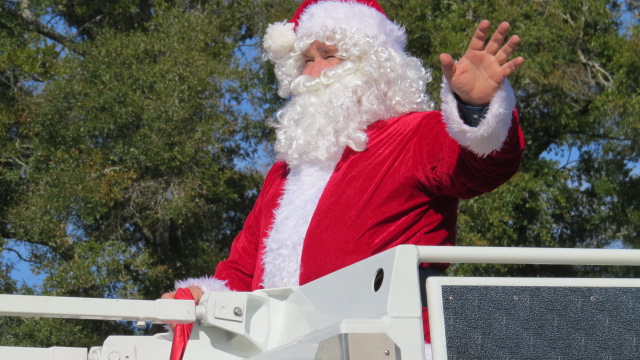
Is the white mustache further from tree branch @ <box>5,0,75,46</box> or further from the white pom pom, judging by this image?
tree branch @ <box>5,0,75,46</box>

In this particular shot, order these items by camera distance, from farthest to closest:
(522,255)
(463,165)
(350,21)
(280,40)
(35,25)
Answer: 1. (35,25)
2. (280,40)
3. (350,21)
4. (463,165)
5. (522,255)

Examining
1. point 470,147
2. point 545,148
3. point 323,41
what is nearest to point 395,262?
point 470,147

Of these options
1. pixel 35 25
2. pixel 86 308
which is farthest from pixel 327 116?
pixel 35 25

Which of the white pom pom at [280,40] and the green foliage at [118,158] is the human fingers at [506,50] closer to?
the white pom pom at [280,40]

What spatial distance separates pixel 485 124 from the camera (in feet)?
7.68

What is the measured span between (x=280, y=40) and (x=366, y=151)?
0.92 metres

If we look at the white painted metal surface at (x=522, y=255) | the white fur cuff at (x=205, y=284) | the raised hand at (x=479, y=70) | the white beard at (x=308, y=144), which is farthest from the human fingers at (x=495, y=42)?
the white fur cuff at (x=205, y=284)

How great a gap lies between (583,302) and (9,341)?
8.08 meters

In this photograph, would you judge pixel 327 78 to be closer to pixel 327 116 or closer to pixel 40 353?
pixel 327 116

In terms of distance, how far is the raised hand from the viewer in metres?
2.29

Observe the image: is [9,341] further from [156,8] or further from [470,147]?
[470,147]

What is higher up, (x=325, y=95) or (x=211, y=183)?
(x=211, y=183)

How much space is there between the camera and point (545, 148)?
37.3 ft

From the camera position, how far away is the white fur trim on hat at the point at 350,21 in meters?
3.48
